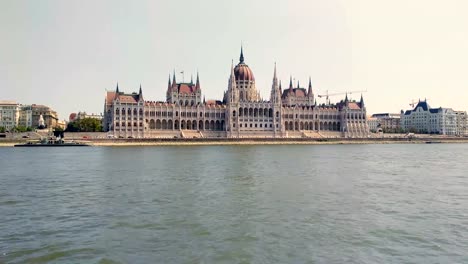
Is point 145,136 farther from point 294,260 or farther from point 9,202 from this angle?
point 294,260

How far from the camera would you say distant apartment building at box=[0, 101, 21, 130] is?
146m

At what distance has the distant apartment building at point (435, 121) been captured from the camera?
16950 cm

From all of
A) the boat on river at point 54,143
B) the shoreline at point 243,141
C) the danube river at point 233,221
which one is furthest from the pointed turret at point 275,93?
the danube river at point 233,221

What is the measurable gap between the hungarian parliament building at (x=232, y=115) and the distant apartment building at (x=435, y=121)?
4383 cm

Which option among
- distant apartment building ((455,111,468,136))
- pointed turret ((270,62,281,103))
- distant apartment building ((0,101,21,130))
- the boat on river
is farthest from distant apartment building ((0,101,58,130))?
distant apartment building ((455,111,468,136))

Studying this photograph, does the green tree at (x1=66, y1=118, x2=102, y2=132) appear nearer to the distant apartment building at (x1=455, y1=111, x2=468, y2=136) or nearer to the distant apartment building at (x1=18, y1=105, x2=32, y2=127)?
the distant apartment building at (x1=18, y1=105, x2=32, y2=127)

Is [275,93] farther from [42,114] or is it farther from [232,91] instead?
[42,114]

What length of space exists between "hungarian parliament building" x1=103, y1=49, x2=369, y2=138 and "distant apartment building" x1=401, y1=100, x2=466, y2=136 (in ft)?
144

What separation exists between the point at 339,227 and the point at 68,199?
14.0 metres

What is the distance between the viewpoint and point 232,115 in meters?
124

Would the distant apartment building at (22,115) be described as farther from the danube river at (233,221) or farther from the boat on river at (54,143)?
the danube river at (233,221)

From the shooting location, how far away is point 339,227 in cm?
1574

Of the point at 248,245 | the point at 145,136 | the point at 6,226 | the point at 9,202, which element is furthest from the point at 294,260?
the point at 145,136

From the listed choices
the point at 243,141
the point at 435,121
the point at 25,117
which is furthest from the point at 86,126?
the point at 435,121
